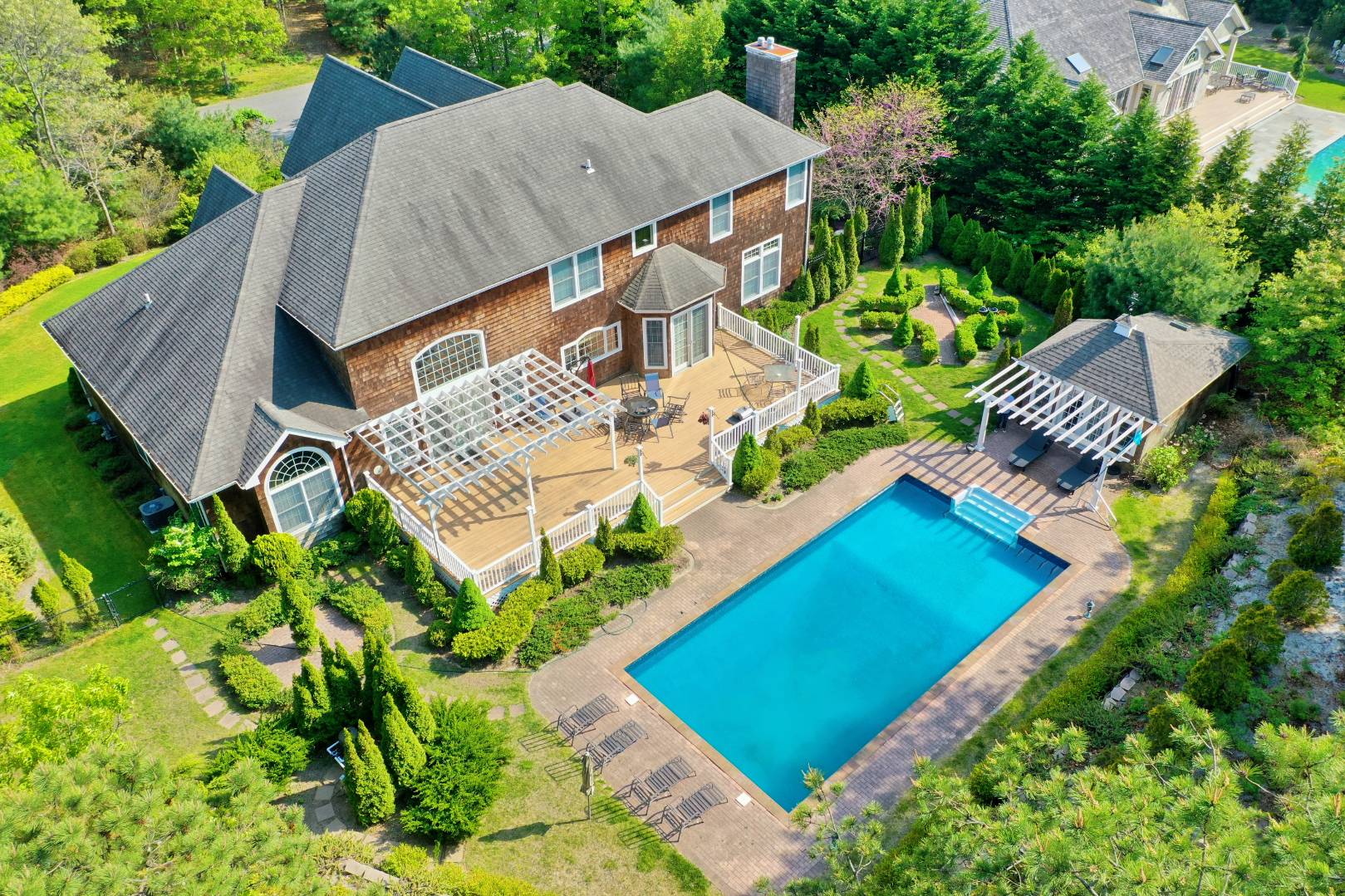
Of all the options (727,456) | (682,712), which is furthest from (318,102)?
(682,712)

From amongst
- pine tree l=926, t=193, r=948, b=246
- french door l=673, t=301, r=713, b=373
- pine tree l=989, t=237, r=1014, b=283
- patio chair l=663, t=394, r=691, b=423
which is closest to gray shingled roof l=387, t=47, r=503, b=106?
french door l=673, t=301, r=713, b=373

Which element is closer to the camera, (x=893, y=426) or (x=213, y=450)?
(x=213, y=450)

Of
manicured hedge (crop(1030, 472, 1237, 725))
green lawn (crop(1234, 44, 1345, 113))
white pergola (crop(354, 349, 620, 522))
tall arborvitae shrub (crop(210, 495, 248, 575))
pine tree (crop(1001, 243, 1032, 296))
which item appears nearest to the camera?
manicured hedge (crop(1030, 472, 1237, 725))

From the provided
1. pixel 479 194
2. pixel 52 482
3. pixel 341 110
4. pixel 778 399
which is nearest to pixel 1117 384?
pixel 778 399

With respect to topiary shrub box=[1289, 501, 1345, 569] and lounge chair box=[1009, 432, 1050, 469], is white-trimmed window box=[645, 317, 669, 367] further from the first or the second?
topiary shrub box=[1289, 501, 1345, 569]

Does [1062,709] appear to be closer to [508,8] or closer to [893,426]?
[893,426]

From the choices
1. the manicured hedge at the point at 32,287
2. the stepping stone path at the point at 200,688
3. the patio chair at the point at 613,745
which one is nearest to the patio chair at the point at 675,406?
the patio chair at the point at 613,745
